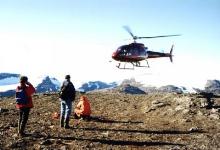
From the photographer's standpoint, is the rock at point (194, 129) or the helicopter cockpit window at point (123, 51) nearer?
the rock at point (194, 129)

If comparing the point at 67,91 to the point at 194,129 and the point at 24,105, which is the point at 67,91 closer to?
the point at 24,105

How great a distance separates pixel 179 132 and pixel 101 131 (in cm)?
459

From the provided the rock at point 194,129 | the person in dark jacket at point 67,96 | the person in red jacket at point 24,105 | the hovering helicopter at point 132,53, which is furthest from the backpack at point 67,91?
the hovering helicopter at point 132,53

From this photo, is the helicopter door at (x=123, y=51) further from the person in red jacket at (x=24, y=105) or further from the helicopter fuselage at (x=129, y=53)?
the person in red jacket at (x=24, y=105)

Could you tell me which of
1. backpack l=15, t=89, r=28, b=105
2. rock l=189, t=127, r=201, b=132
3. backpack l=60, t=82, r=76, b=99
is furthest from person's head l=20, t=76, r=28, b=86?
rock l=189, t=127, r=201, b=132

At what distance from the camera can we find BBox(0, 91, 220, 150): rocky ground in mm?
17766

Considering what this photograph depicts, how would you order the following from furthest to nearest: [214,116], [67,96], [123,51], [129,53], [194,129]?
[129,53] → [123,51] → [214,116] → [194,129] → [67,96]

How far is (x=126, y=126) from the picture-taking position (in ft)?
75.2

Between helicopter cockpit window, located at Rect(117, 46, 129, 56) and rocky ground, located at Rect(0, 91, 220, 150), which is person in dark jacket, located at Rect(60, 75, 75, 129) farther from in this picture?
helicopter cockpit window, located at Rect(117, 46, 129, 56)

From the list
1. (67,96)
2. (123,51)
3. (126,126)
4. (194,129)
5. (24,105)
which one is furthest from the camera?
(123,51)

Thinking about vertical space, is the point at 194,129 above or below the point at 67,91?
below

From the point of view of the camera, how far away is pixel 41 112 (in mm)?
27469

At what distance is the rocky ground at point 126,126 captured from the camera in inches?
699

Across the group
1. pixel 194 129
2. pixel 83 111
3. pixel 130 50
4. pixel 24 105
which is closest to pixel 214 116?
pixel 194 129
